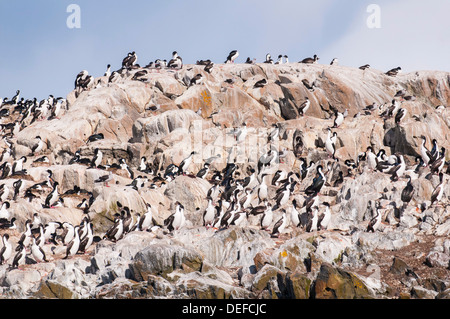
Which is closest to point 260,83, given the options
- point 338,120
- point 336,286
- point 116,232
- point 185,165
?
point 338,120

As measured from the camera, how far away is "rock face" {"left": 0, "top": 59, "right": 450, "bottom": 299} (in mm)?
19250

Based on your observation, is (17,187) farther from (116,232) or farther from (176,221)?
(176,221)

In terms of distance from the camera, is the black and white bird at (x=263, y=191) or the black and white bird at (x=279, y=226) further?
the black and white bird at (x=263, y=191)

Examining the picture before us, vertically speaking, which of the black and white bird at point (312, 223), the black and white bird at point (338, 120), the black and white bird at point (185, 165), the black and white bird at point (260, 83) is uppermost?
the black and white bird at point (260, 83)

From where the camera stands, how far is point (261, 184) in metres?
27.1

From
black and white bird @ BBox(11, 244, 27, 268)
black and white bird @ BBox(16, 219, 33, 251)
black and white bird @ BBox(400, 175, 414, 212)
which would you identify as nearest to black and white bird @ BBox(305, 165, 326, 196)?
black and white bird @ BBox(400, 175, 414, 212)

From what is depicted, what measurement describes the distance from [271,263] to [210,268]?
79.2 inches

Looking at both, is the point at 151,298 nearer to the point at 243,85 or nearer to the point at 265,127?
the point at 265,127

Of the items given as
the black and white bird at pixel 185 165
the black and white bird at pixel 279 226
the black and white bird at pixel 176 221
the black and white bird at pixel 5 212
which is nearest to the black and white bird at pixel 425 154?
the black and white bird at pixel 279 226

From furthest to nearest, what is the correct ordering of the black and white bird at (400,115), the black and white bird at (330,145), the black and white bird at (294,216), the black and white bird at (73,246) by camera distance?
1. the black and white bird at (400,115)
2. the black and white bird at (330,145)
3. the black and white bird at (294,216)
4. the black and white bird at (73,246)

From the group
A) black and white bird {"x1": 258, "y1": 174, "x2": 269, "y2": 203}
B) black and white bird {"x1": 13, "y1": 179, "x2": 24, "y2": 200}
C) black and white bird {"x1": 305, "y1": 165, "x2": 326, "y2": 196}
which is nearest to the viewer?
black and white bird {"x1": 305, "y1": 165, "x2": 326, "y2": 196}

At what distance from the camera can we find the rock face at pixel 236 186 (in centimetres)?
1925

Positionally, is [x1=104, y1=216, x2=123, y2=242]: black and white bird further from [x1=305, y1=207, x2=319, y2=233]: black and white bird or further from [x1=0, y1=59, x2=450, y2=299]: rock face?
[x1=305, y1=207, x2=319, y2=233]: black and white bird

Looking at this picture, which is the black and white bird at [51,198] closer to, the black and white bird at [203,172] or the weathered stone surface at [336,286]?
the black and white bird at [203,172]
